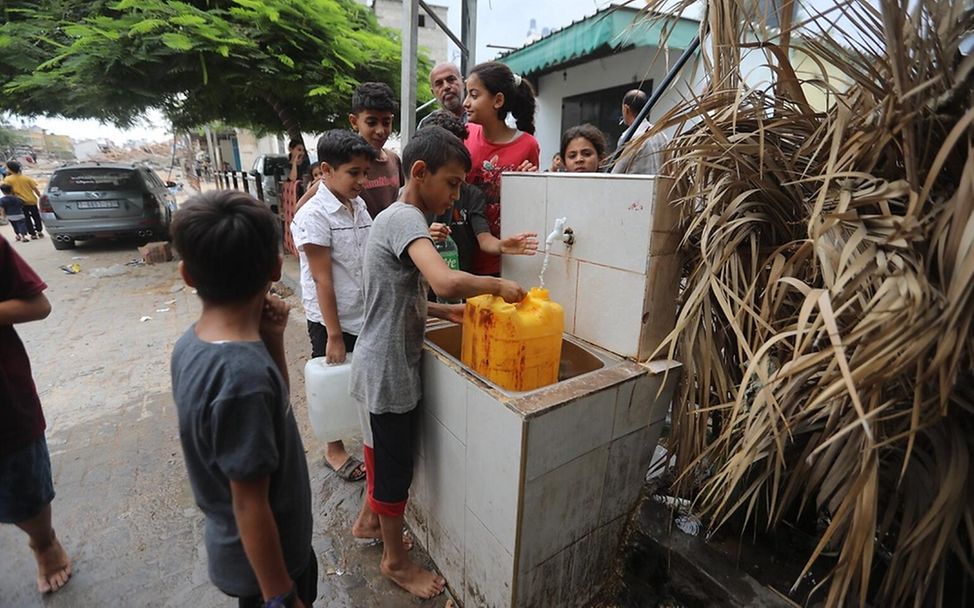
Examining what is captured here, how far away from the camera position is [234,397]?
103 centimetres

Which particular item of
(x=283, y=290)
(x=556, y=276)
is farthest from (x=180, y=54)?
(x=556, y=276)

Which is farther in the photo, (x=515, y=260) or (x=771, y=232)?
(x=515, y=260)

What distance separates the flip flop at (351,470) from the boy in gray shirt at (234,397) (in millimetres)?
1570

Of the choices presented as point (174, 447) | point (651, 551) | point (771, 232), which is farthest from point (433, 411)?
point (174, 447)

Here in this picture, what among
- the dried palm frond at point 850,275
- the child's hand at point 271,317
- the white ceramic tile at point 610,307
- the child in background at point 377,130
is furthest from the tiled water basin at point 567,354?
the child in background at point 377,130

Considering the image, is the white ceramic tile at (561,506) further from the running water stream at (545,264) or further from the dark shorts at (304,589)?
the running water stream at (545,264)

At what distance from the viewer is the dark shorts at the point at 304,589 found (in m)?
1.30

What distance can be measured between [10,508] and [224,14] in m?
6.98

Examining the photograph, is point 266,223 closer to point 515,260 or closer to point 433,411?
point 433,411

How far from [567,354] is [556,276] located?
1.17 ft

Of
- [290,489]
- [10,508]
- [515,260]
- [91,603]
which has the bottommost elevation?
[91,603]

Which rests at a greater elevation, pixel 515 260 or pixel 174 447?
pixel 515 260

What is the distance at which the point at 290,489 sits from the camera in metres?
1.26

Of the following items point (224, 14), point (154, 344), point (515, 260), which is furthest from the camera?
point (224, 14)
